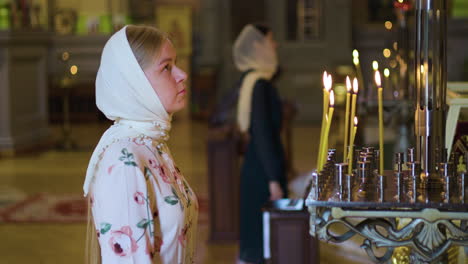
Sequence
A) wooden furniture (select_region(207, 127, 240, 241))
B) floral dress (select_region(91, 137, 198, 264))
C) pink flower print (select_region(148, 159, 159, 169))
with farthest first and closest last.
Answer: wooden furniture (select_region(207, 127, 240, 241)), pink flower print (select_region(148, 159, 159, 169)), floral dress (select_region(91, 137, 198, 264))

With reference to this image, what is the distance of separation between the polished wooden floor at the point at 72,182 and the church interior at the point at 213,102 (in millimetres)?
21

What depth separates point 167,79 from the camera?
2252 mm

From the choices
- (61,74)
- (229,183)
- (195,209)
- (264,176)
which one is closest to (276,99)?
(264,176)

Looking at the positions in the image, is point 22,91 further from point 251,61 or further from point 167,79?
point 167,79

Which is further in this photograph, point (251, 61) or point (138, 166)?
point (251, 61)

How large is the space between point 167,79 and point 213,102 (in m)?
13.2

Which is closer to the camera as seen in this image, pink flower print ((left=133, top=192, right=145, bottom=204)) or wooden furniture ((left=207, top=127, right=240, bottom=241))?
→ pink flower print ((left=133, top=192, right=145, bottom=204))

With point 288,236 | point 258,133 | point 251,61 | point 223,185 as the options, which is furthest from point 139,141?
point 223,185

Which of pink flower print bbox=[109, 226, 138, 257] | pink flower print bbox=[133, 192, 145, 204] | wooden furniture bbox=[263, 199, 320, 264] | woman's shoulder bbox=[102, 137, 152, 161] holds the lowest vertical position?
wooden furniture bbox=[263, 199, 320, 264]

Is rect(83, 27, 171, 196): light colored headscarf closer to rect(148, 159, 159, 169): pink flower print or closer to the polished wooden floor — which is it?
rect(148, 159, 159, 169): pink flower print

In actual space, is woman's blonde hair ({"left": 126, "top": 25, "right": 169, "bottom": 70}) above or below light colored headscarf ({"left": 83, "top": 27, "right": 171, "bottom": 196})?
above

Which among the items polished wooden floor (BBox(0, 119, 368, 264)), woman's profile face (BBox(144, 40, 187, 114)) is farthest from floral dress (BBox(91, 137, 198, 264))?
polished wooden floor (BBox(0, 119, 368, 264))

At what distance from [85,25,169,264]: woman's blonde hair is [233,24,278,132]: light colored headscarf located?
2.66 metres

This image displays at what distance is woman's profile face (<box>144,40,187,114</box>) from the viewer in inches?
87.7
